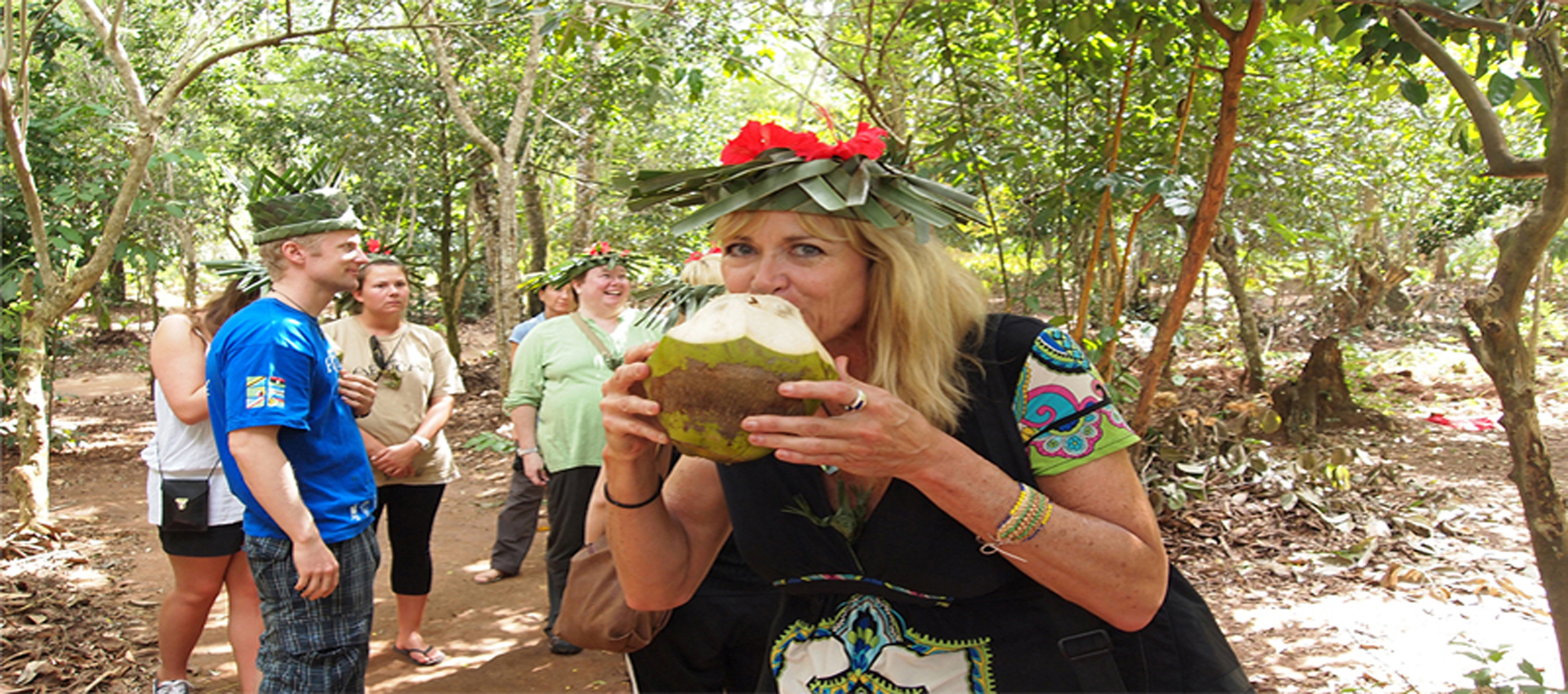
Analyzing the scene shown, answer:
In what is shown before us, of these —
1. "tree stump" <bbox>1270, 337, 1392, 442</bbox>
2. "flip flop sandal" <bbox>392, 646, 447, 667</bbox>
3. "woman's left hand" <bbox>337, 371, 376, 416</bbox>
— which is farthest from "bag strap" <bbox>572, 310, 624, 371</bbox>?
"tree stump" <bbox>1270, 337, 1392, 442</bbox>

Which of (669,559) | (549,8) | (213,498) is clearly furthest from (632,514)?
(549,8)

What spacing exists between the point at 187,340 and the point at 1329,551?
543 cm

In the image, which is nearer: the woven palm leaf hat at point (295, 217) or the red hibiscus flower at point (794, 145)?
the red hibiscus flower at point (794, 145)

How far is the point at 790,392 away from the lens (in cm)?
134

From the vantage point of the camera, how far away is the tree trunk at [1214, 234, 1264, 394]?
354 inches

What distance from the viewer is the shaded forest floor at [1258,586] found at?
12.9 ft

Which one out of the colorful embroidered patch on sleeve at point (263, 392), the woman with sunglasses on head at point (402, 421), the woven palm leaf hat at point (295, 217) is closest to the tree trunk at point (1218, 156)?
the woven palm leaf hat at point (295, 217)

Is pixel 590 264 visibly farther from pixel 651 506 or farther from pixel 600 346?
pixel 651 506

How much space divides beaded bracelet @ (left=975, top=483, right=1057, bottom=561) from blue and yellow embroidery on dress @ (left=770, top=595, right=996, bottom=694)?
28cm

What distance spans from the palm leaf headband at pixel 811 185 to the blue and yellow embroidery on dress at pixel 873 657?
692 mm

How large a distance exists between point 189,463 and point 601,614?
77.4 inches

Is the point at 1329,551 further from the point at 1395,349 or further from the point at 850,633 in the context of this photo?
the point at 1395,349

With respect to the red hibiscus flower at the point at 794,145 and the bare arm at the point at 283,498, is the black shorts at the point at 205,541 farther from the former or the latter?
the red hibiscus flower at the point at 794,145

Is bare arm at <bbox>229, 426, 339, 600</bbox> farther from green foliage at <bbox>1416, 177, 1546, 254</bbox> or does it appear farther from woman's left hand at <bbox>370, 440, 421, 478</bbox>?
green foliage at <bbox>1416, 177, 1546, 254</bbox>
